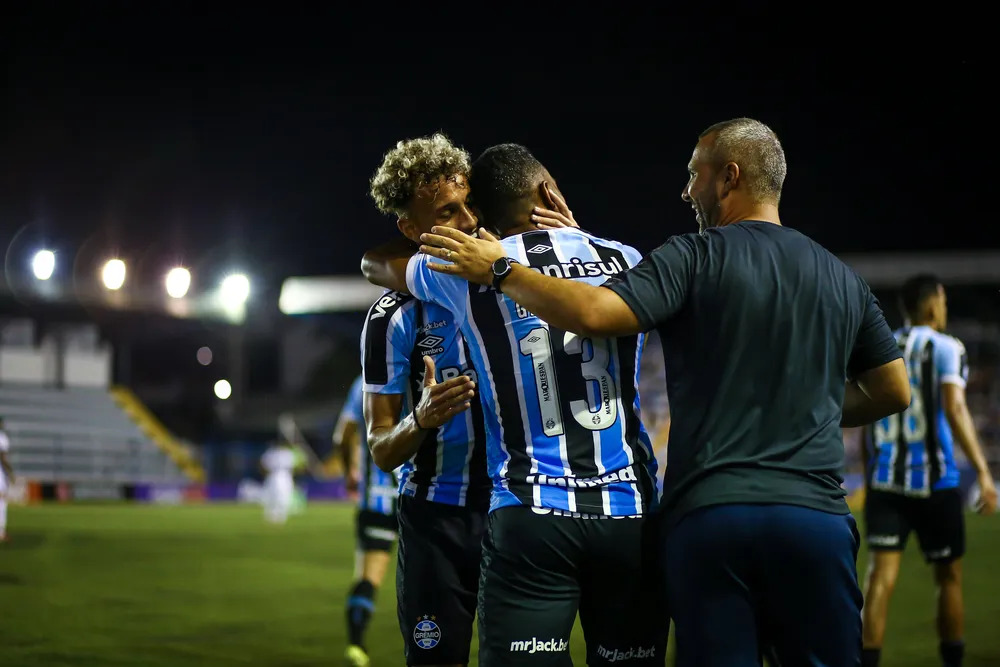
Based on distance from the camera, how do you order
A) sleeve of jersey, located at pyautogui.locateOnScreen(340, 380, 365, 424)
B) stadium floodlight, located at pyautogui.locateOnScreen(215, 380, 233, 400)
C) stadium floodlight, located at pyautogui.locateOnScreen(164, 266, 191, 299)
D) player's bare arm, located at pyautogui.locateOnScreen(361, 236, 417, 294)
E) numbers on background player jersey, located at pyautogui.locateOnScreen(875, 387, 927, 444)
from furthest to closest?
stadium floodlight, located at pyautogui.locateOnScreen(215, 380, 233, 400) < stadium floodlight, located at pyautogui.locateOnScreen(164, 266, 191, 299) < sleeve of jersey, located at pyautogui.locateOnScreen(340, 380, 365, 424) < numbers on background player jersey, located at pyautogui.locateOnScreen(875, 387, 927, 444) < player's bare arm, located at pyautogui.locateOnScreen(361, 236, 417, 294)

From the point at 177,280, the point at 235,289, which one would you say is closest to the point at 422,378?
the point at 177,280

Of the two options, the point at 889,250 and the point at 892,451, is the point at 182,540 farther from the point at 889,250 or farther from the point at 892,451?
the point at 889,250

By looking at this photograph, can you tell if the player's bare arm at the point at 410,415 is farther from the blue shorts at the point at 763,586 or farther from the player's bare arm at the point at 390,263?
the blue shorts at the point at 763,586

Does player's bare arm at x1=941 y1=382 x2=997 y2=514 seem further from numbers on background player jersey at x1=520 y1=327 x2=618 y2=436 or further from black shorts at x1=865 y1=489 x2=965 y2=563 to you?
numbers on background player jersey at x1=520 y1=327 x2=618 y2=436

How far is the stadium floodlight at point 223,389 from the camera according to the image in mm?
66144

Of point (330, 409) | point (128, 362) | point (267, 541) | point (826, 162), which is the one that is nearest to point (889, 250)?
point (826, 162)

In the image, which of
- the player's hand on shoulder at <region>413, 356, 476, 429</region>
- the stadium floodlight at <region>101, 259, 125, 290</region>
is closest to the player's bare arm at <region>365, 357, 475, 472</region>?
the player's hand on shoulder at <region>413, 356, 476, 429</region>

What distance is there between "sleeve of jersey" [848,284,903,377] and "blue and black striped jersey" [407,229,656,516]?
684 mm

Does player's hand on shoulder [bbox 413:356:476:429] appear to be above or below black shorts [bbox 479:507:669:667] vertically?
above

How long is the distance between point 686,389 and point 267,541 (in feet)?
57.7

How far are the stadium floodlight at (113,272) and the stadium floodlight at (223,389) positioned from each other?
24.7 metres

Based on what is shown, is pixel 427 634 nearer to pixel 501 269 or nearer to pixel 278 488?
Answer: pixel 501 269

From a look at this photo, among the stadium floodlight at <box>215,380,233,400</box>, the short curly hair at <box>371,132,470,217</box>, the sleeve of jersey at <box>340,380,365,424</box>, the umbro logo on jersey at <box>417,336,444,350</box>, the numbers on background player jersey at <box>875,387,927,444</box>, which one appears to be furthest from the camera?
the stadium floodlight at <box>215,380,233,400</box>

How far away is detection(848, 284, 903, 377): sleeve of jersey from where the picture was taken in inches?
128
